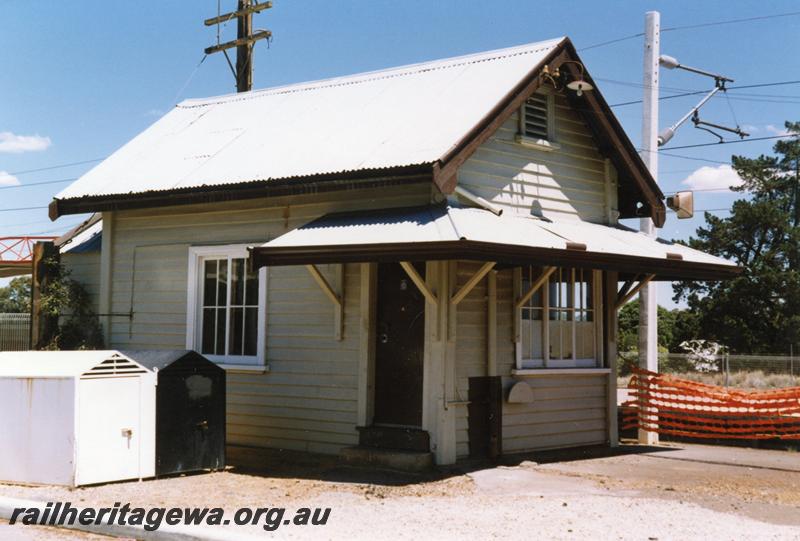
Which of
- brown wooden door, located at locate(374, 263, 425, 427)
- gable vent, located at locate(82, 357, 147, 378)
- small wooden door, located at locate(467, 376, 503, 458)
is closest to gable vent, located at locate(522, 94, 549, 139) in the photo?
brown wooden door, located at locate(374, 263, 425, 427)

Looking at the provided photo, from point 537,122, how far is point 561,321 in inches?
106

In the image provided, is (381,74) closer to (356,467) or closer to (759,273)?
(356,467)

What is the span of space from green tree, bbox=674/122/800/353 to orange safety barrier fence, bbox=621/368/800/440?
1146 inches

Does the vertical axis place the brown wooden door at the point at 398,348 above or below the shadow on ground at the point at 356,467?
above

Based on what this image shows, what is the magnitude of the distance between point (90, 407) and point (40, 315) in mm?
5249

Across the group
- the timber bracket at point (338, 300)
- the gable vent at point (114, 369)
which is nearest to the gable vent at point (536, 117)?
the timber bracket at point (338, 300)

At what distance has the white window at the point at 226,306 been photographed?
12.6 meters

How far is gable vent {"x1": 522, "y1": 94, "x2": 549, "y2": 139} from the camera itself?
1240 centimetres

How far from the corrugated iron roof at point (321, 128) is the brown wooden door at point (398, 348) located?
158cm

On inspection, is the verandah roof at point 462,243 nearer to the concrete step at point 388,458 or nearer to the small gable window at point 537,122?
the small gable window at point 537,122

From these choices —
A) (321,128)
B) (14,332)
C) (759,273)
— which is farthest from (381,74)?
(759,273)

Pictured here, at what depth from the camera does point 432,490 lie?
30.6 ft

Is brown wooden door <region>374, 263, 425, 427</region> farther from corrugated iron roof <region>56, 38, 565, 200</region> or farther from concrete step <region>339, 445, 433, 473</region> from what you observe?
corrugated iron roof <region>56, 38, 565, 200</region>

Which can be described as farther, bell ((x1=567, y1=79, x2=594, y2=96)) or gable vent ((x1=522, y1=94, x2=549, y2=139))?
gable vent ((x1=522, y1=94, x2=549, y2=139))
